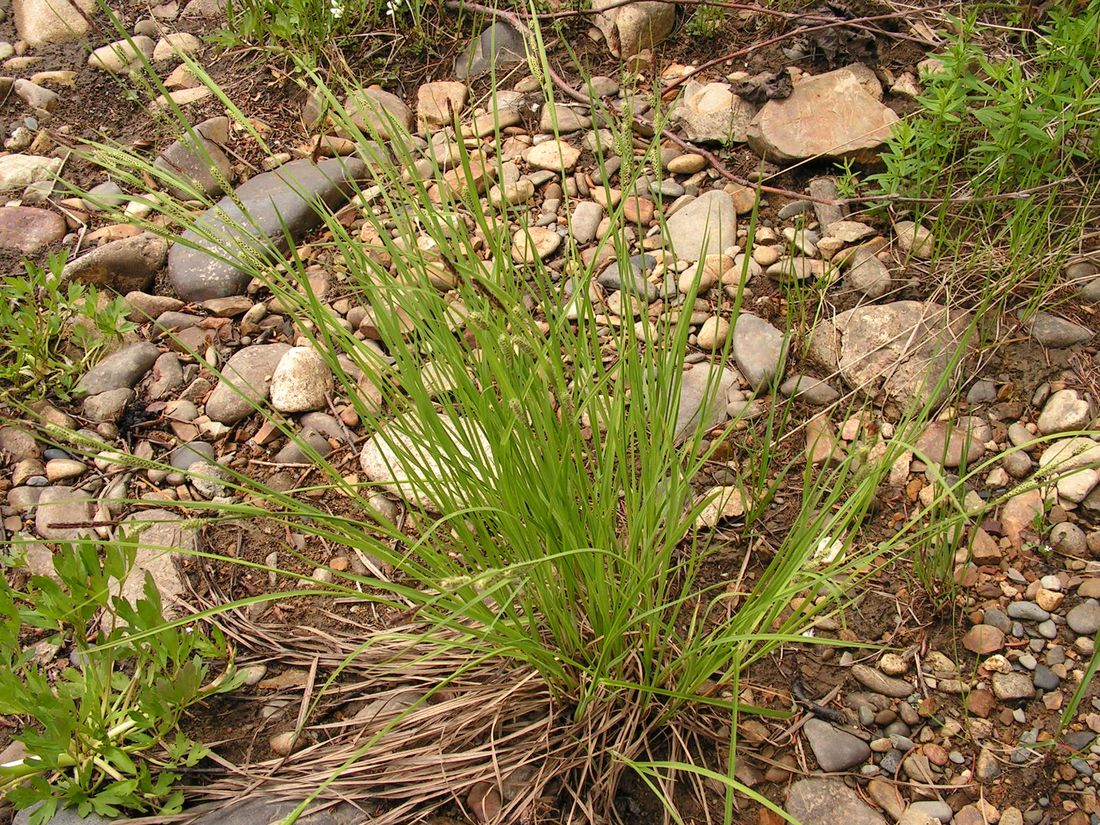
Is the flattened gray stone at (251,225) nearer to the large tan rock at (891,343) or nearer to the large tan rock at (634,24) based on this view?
the large tan rock at (634,24)

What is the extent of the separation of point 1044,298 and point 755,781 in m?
1.35

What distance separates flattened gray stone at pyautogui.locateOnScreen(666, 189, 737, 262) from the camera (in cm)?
250

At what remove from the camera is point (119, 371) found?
2.44m

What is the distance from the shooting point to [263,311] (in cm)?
262

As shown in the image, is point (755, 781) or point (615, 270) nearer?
point (755, 781)

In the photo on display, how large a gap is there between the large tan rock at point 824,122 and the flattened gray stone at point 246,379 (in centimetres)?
146

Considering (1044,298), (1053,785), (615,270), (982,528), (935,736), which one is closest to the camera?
(1053,785)

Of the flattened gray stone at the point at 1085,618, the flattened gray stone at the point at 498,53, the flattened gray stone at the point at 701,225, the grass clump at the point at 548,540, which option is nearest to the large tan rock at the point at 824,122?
the flattened gray stone at the point at 701,225

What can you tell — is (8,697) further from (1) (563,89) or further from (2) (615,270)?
(1) (563,89)

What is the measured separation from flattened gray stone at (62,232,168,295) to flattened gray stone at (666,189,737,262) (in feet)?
4.92

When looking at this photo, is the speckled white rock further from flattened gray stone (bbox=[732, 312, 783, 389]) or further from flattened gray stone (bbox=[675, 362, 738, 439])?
flattened gray stone (bbox=[732, 312, 783, 389])

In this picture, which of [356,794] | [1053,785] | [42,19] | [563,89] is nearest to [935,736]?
[1053,785]

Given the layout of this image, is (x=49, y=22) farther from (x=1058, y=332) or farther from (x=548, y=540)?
(x=1058, y=332)

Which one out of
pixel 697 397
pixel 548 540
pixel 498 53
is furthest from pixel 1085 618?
pixel 498 53
